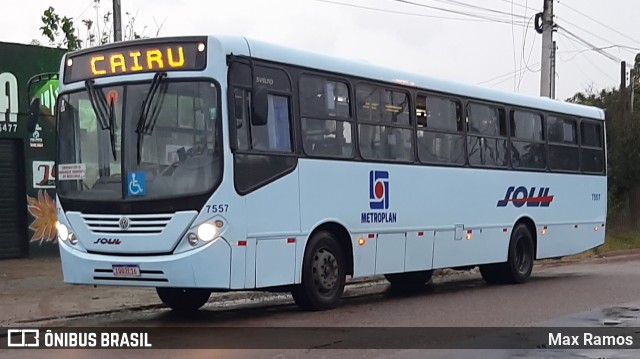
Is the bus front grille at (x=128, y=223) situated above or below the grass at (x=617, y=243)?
above

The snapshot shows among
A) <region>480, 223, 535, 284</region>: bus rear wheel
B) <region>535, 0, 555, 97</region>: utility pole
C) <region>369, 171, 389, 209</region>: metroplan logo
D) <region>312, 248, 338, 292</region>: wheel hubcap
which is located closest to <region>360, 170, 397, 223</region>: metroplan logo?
<region>369, 171, 389, 209</region>: metroplan logo

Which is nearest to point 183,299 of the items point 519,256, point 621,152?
point 519,256

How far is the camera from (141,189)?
1062 cm

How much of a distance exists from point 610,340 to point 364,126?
15.0ft

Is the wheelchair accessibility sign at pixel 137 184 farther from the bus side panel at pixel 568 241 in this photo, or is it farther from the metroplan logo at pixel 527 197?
the bus side panel at pixel 568 241

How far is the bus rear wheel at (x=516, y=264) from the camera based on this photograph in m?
16.8

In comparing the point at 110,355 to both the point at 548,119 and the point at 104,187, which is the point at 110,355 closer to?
the point at 104,187

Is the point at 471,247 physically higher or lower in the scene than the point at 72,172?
lower

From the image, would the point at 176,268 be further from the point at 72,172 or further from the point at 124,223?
the point at 72,172

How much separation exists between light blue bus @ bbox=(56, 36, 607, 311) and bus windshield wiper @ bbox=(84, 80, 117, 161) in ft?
0.06

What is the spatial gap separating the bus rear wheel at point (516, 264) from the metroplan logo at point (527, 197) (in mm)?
462

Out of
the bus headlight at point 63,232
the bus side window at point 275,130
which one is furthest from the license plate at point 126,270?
the bus side window at point 275,130

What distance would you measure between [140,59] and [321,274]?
3.61m

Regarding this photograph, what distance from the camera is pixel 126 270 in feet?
34.8
